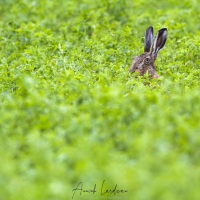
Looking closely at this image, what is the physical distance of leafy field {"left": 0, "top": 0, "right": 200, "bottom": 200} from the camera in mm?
4566

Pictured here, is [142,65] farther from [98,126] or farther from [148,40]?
[98,126]

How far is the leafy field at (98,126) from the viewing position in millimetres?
4566

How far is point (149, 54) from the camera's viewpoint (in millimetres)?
9336

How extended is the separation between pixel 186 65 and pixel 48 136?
13.4ft

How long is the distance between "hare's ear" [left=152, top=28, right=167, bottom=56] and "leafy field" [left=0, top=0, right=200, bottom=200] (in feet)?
0.52

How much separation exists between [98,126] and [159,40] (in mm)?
4055

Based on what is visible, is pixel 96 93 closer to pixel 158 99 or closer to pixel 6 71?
pixel 158 99

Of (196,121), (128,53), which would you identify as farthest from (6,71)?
(196,121)
